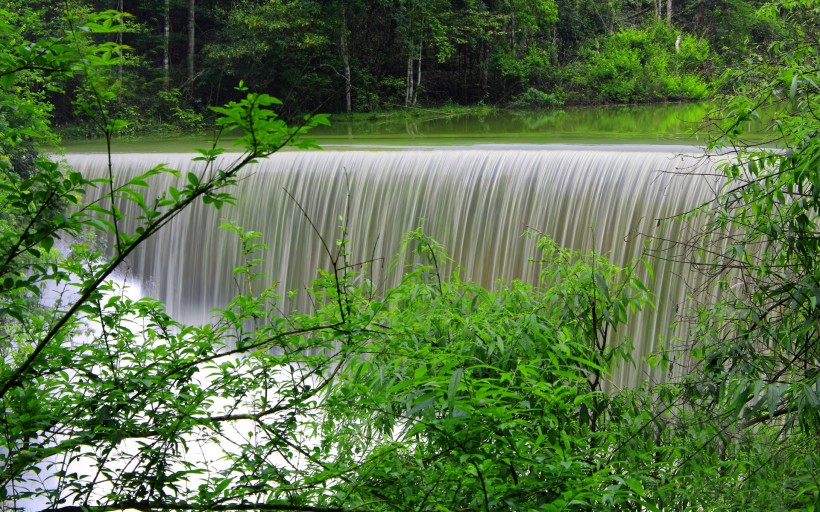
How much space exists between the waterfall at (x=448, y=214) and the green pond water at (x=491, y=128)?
1.47 metres

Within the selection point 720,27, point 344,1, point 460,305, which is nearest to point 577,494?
point 460,305

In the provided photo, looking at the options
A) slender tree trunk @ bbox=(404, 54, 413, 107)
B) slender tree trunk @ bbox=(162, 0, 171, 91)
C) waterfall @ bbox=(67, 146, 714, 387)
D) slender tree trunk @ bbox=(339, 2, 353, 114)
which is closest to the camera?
waterfall @ bbox=(67, 146, 714, 387)

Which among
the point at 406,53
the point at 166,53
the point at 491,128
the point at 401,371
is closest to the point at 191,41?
the point at 166,53

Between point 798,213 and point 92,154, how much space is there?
41.2 ft

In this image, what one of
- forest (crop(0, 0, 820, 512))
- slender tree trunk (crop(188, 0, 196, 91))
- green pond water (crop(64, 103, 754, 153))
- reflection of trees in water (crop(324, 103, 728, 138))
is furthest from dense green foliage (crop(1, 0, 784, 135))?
forest (crop(0, 0, 820, 512))

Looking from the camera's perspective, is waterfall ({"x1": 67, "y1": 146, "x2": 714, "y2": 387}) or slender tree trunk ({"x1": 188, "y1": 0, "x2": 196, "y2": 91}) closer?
waterfall ({"x1": 67, "y1": 146, "x2": 714, "y2": 387})

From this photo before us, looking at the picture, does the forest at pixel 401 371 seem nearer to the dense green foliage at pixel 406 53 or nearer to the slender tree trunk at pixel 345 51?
the dense green foliage at pixel 406 53

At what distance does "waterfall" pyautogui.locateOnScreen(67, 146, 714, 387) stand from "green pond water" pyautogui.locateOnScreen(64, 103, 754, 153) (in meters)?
1.47

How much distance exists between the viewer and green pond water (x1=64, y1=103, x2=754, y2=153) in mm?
13961

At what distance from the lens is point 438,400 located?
228 centimetres

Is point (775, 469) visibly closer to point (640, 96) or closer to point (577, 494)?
point (577, 494)

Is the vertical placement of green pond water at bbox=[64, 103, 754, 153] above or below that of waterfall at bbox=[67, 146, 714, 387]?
above

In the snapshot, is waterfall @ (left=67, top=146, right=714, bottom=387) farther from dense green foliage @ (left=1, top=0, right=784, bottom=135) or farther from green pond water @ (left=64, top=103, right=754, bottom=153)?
dense green foliage @ (left=1, top=0, right=784, bottom=135)

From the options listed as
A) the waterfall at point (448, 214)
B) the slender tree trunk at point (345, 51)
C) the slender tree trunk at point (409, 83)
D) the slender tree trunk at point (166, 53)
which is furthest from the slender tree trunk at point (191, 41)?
the waterfall at point (448, 214)
